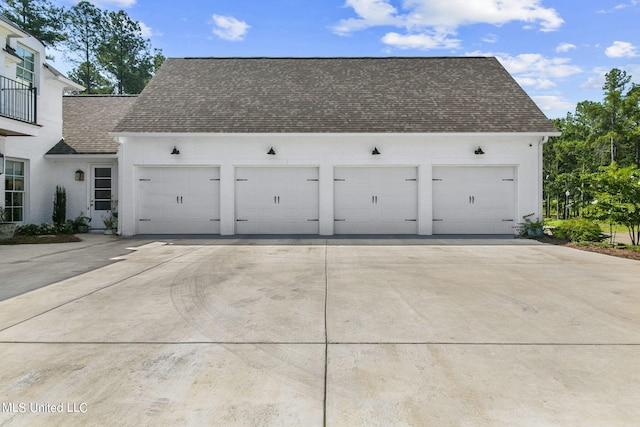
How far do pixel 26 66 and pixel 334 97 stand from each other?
10.3 m

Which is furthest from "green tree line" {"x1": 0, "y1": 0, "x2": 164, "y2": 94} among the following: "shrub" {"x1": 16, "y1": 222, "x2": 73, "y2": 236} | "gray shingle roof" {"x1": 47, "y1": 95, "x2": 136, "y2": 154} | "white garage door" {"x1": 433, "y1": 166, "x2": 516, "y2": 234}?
"white garage door" {"x1": 433, "y1": 166, "x2": 516, "y2": 234}

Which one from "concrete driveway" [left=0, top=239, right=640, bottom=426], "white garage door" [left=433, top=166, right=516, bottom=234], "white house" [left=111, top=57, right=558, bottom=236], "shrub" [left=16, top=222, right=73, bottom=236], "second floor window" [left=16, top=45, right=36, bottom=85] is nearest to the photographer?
"concrete driveway" [left=0, top=239, right=640, bottom=426]

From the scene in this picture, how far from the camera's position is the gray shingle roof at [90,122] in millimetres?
14312

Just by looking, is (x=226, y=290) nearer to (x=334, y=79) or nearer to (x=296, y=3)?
(x=296, y=3)

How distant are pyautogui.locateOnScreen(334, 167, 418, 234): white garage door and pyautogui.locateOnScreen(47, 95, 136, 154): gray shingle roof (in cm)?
845

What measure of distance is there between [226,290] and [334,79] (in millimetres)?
11960

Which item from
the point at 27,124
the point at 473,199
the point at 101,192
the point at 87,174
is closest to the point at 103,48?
the point at 87,174

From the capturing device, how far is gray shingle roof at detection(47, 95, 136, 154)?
14312 mm

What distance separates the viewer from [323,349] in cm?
350

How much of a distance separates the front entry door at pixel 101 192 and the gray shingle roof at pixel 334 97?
2416 mm

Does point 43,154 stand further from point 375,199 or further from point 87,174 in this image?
point 375,199

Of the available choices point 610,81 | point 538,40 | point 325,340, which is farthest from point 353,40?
point 610,81

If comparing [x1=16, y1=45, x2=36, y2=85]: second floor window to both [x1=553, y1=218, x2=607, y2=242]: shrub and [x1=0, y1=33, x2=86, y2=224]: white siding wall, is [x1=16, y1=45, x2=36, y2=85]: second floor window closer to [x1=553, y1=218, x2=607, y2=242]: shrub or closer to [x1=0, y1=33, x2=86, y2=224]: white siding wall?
[x1=0, y1=33, x2=86, y2=224]: white siding wall

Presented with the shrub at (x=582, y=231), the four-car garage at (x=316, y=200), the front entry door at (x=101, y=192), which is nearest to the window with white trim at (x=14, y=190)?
the front entry door at (x=101, y=192)
